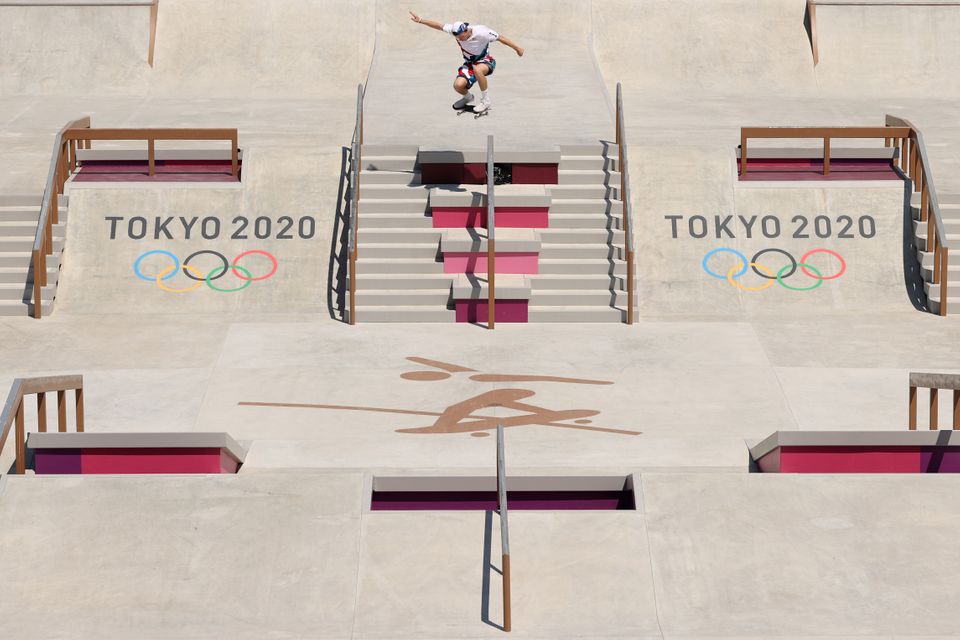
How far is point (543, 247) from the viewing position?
21344mm

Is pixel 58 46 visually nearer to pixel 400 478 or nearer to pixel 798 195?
pixel 798 195

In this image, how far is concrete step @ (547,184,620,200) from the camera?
22.2 meters

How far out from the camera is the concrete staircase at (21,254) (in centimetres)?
2056

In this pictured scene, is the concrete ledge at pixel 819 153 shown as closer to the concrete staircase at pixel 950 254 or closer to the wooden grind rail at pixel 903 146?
the wooden grind rail at pixel 903 146

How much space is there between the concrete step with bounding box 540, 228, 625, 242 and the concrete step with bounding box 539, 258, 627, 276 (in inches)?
15.9

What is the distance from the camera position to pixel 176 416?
16719 mm

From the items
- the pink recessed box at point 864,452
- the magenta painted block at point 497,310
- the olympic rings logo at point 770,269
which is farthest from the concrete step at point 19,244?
the pink recessed box at point 864,452

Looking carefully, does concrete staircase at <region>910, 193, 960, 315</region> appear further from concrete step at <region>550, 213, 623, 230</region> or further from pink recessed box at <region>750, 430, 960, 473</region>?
pink recessed box at <region>750, 430, 960, 473</region>

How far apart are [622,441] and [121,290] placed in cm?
797

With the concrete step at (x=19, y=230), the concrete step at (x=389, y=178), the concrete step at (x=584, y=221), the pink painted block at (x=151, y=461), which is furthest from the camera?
the concrete step at (x=389, y=178)

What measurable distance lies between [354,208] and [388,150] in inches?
77.6

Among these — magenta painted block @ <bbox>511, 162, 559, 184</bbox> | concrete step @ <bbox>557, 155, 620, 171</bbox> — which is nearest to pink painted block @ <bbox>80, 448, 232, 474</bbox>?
magenta painted block @ <bbox>511, 162, 559, 184</bbox>

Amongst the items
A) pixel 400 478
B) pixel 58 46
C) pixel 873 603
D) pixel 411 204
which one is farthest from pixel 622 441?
pixel 58 46

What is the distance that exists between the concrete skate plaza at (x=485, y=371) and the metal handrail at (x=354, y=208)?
443 millimetres
